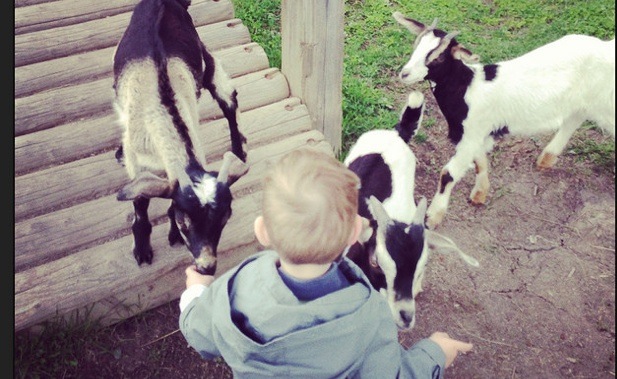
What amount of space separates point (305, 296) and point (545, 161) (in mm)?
3328

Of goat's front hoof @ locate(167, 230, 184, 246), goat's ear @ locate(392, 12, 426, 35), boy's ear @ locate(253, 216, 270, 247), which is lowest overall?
goat's front hoof @ locate(167, 230, 184, 246)

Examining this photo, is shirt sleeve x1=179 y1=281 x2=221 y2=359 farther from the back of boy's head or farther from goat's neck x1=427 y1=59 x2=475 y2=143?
goat's neck x1=427 y1=59 x2=475 y2=143

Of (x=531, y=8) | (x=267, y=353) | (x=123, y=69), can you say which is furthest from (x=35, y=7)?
(x=531, y=8)

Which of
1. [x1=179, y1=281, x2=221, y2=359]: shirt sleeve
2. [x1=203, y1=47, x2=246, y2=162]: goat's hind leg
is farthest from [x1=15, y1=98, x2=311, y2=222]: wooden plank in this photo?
[x1=179, y1=281, x2=221, y2=359]: shirt sleeve

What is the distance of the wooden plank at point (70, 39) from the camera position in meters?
4.11

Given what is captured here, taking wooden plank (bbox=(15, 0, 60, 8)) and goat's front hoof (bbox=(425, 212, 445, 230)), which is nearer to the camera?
goat's front hoof (bbox=(425, 212, 445, 230))

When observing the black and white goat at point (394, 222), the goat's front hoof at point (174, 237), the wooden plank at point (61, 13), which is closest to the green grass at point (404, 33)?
the black and white goat at point (394, 222)

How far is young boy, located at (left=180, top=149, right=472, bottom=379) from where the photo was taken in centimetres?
169

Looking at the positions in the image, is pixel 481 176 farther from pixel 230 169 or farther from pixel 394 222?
pixel 230 169

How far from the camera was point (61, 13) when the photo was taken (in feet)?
14.4

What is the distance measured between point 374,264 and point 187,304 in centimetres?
107

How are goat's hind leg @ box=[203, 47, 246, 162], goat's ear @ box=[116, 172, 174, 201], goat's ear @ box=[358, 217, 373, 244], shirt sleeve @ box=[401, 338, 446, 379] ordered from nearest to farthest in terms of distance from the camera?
shirt sleeve @ box=[401, 338, 446, 379] < goat's ear @ box=[116, 172, 174, 201] < goat's ear @ box=[358, 217, 373, 244] < goat's hind leg @ box=[203, 47, 246, 162]

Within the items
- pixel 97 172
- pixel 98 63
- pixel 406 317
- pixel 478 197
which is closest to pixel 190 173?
Result: pixel 97 172

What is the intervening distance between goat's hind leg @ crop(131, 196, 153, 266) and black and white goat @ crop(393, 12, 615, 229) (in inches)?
74.9
